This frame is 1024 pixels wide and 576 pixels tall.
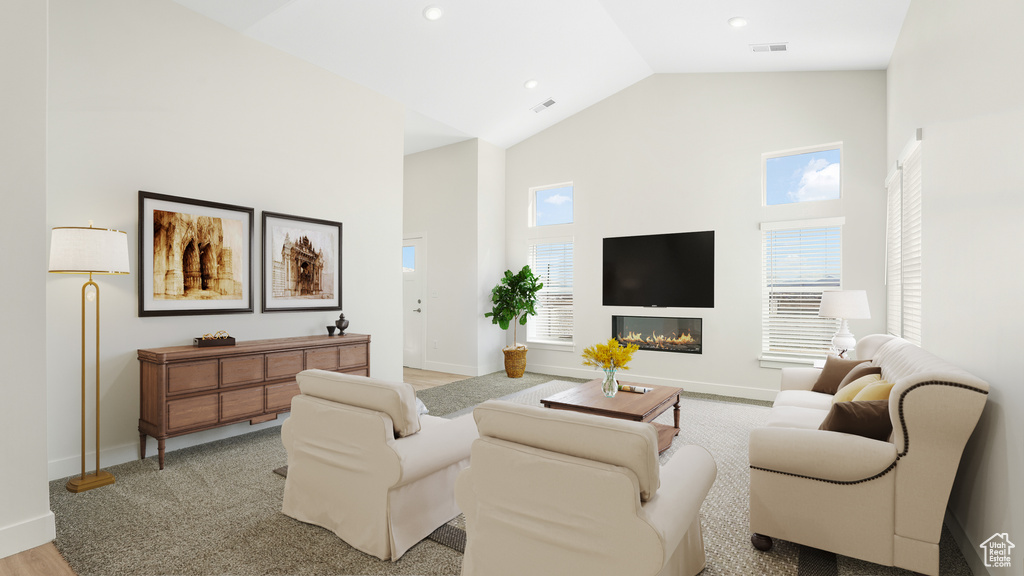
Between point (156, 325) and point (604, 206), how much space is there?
506 cm

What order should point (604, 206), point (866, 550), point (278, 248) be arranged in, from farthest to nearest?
point (604, 206) < point (278, 248) < point (866, 550)

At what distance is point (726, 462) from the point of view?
3.38 meters

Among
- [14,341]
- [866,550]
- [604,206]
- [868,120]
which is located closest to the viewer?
[866,550]

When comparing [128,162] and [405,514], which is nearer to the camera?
[405,514]

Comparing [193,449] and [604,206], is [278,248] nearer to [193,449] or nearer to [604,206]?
[193,449]

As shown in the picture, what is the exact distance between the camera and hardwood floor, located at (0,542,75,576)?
2018 mm

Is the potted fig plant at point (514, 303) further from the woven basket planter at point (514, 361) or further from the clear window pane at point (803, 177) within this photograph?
the clear window pane at point (803, 177)

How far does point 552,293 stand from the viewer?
22.9 feet

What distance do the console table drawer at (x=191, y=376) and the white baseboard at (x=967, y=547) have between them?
436 cm

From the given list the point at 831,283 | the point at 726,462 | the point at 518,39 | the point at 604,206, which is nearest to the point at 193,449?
the point at 726,462

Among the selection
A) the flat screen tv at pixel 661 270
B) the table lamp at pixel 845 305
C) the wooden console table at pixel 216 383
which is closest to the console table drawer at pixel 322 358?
the wooden console table at pixel 216 383

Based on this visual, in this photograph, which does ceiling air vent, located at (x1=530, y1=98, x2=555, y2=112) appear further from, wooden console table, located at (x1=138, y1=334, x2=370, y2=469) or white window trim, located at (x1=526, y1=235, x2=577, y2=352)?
wooden console table, located at (x1=138, y1=334, x2=370, y2=469)

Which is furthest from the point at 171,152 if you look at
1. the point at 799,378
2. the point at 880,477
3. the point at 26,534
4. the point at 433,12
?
the point at 799,378

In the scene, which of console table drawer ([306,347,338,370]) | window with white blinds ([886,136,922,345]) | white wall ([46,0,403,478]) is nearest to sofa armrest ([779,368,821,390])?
window with white blinds ([886,136,922,345])
